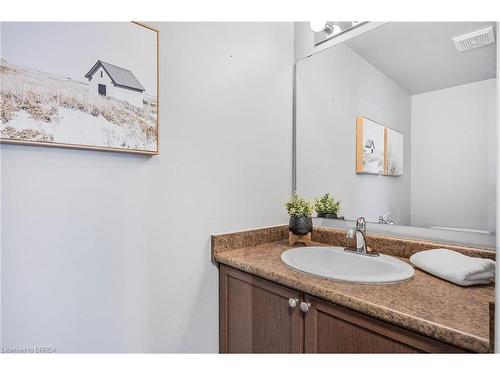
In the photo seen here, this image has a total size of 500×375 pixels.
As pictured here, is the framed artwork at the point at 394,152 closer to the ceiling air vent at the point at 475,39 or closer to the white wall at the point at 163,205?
the ceiling air vent at the point at 475,39

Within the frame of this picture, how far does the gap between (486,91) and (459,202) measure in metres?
0.42

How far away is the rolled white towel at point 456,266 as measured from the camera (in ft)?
2.72

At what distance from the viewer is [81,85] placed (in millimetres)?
841

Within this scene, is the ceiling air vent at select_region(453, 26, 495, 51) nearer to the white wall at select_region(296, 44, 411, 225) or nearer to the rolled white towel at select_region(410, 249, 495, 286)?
the white wall at select_region(296, 44, 411, 225)

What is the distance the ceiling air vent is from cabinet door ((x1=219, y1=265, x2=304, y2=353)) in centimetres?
114

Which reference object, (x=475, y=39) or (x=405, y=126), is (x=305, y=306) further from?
(x=475, y=39)

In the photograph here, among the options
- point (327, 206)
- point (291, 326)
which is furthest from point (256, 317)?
point (327, 206)

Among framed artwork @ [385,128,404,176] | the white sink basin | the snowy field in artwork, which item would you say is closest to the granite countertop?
the white sink basin

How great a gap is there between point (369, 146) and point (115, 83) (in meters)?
1.14

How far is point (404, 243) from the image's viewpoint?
1140 mm

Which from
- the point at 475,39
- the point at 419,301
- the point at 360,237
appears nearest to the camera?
the point at 419,301

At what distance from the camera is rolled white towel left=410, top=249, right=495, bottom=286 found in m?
0.83

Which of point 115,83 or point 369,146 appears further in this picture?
point 369,146
